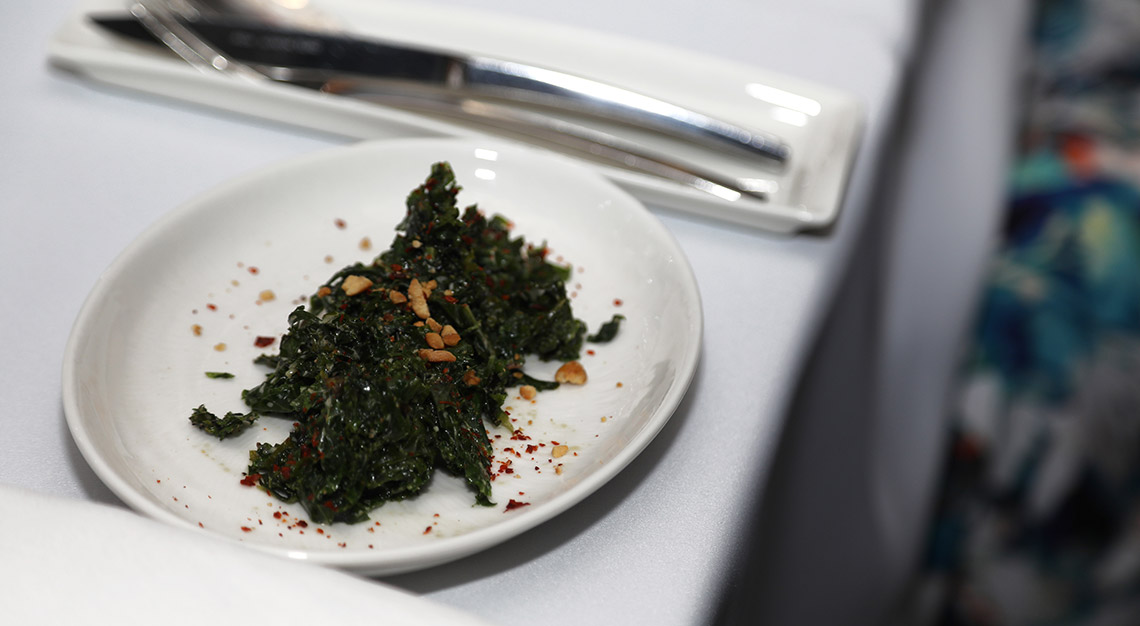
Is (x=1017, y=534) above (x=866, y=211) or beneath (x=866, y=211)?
beneath

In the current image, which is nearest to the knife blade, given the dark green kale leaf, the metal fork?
the metal fork

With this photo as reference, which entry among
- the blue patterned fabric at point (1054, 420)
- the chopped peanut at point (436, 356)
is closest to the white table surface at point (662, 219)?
the chopped peanut at point (436, 356)

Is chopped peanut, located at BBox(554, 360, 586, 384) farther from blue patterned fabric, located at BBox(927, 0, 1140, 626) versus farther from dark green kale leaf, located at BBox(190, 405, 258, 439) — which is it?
blue patterned fabric, located at BBox(927, 0, 1140, 626)

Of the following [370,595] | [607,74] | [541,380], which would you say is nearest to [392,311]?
[541,380]

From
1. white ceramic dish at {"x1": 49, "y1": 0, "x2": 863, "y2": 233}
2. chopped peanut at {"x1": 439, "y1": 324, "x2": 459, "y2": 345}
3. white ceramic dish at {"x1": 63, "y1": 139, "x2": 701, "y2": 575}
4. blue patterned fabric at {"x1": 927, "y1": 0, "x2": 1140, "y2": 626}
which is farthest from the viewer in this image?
blue patterned fabric at {"x1": 927, "y1": 0, "x2": 1140, "y2": 626}

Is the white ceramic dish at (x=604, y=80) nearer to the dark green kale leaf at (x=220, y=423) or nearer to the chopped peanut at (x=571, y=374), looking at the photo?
the chopped peanut at (x=571, y=374)

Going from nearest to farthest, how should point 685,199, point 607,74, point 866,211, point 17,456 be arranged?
1. point 17,456
2. point 685,199
3. point 866,211
4. point 607,74

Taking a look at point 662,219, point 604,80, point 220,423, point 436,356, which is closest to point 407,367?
point 436,356

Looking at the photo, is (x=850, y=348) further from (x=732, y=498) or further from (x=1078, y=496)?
(x=1078, y=496)
